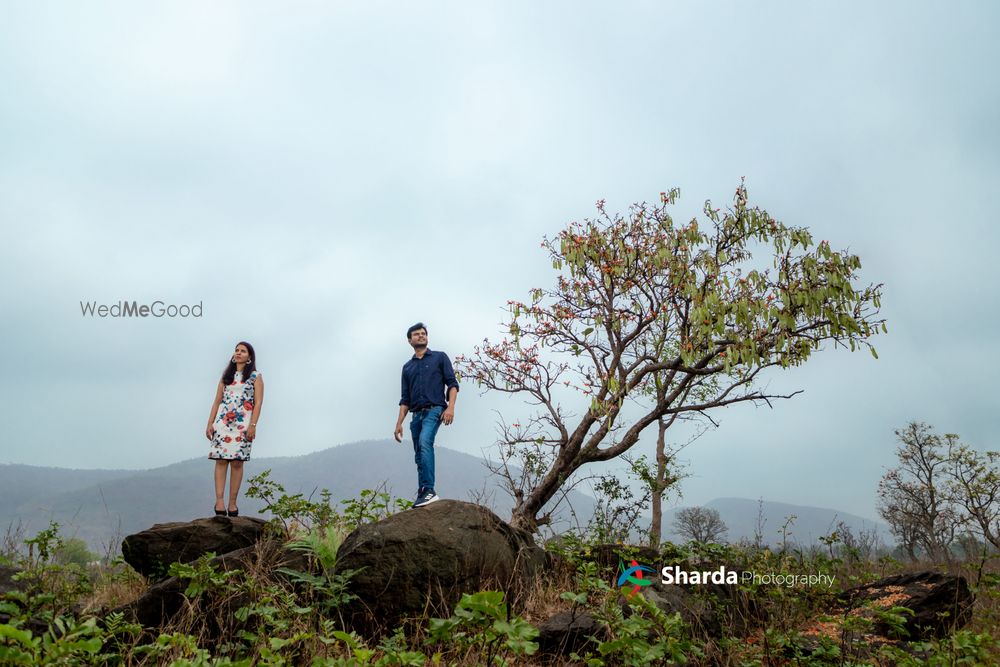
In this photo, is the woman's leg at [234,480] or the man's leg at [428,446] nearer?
the man's leg at [428,446]

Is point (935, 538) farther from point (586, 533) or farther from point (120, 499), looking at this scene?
point (120, 499)

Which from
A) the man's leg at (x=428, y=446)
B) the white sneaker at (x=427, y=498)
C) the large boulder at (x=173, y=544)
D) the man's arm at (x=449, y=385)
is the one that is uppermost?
the man's arm at (x=449, y=385)

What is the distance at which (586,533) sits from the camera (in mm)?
10789

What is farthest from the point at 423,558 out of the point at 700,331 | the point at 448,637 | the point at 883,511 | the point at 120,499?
the point at 120,499

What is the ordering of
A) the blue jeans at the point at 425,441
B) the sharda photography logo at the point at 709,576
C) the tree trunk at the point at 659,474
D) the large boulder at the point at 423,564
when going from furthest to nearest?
the tree trunk at the point at 659,474 → the blue jeans at the point at 425,441 → the sharda photography logo at the point at 709,576 → the large boulder at the point at 423,564

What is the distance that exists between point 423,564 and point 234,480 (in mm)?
3848

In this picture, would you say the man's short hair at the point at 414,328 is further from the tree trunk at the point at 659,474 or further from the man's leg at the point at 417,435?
the tree trunk at the point at 659,474

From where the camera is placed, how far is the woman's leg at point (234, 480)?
9.34 meters

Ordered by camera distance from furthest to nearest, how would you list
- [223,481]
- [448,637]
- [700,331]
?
[700,331] < [223,481] < [448,637]

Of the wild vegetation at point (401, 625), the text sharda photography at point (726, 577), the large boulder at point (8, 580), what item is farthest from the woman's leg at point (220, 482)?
the text sharda photography at point (726, 577)

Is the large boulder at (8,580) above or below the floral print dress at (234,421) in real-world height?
below

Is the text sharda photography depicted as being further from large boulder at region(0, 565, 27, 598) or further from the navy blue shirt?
large boulder at region(0, 565, 27, 598)

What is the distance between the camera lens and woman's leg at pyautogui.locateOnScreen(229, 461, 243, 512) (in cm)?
934

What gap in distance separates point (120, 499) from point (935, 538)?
731 ft
